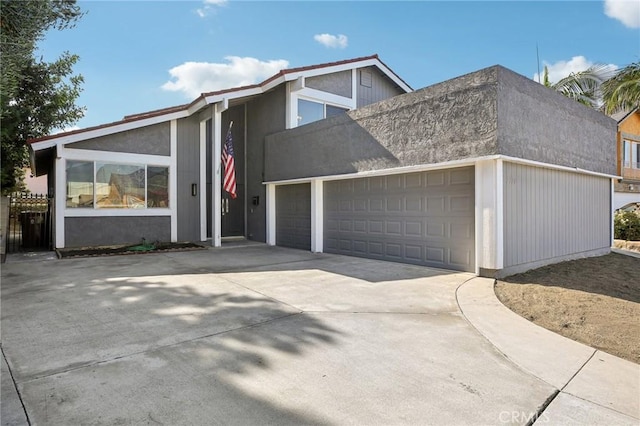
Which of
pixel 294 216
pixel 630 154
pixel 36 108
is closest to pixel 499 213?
pixel 294 216

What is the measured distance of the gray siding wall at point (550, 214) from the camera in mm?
7160

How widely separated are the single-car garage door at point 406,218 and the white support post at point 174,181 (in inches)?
210

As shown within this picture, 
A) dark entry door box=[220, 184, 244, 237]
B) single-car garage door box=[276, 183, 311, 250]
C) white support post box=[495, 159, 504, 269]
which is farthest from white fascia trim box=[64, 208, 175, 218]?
white support post box=[495, 159, 504, 269]

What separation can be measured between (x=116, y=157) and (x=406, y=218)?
8970 mm

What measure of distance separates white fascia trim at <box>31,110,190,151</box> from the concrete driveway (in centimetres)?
500

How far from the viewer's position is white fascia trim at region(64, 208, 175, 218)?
409 inches

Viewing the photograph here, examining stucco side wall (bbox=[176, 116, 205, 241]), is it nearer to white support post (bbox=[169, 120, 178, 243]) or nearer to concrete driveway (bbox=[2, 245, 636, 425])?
white support post (bbox=[169, 120, 178, 243])

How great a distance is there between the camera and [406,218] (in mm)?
8555

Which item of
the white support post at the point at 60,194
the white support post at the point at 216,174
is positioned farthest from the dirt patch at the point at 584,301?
the white support post at the point at 60,194

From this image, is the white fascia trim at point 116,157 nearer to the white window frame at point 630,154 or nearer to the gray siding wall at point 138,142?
the gray siding wall at point 138,142

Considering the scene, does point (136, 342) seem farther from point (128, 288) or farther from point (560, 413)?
point (560, 413)

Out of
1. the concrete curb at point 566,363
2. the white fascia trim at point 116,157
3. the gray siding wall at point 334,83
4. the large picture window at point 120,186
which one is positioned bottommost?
the concrete curb at point 566,363

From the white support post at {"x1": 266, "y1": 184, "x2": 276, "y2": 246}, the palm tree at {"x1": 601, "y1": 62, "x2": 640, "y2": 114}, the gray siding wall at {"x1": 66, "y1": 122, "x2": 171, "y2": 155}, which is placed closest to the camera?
the gray siding wall at {"x1": 66, "y1": 122, "x2": 171, "y2": 155}

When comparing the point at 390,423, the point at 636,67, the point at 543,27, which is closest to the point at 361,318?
the point at 390,423
